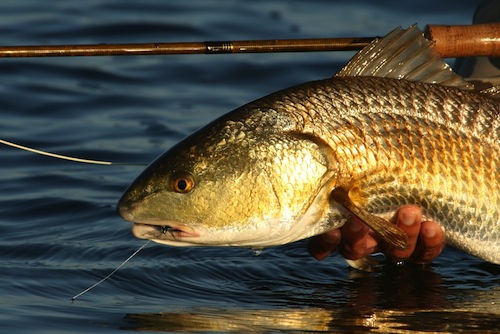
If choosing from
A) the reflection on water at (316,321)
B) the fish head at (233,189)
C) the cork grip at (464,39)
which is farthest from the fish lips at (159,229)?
the cork grip at (464,39)

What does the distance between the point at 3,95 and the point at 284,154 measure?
5.43 m

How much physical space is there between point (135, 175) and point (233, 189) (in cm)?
325

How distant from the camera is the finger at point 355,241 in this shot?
5.55m

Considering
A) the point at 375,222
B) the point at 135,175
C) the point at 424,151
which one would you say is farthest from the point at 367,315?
the point at 135,175

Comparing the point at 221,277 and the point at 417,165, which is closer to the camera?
the point at 417,165

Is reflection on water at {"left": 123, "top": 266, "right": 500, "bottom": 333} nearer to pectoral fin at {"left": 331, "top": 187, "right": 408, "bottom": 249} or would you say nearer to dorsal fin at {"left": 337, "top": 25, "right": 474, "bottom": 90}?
pectoral fin at {"left": 331, "top": 187, "right": 408, "bottom": 249}

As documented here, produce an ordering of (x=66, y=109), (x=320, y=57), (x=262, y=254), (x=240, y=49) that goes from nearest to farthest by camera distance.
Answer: (x=240, y=49) < (x=262, y=254) < (x=66, y=109) < (x=320, y=57)

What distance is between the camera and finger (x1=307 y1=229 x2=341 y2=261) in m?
5.72

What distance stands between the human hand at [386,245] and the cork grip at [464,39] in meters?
0.95

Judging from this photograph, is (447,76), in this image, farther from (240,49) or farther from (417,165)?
(240,49)

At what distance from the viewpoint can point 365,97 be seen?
512 cm

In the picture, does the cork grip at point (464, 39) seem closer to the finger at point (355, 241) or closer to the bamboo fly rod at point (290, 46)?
the bamboo fly rod at point (290, 46)

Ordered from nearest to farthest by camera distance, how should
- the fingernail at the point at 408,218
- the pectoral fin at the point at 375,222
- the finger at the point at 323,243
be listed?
the pectoral fin at the point at 375,222 → the fingernail at the point at 408,218 → the finger at the point at 323,243

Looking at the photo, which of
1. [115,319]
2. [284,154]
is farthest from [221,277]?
[284,154]
